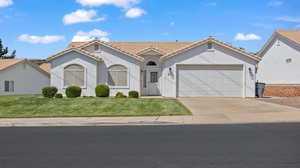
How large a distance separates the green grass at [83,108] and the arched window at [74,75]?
19.1ft

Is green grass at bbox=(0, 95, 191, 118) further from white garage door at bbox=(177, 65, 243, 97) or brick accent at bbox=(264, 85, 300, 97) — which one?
brick accent at bbox=(264, 85, 300, 97)

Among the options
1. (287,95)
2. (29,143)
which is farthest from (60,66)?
(287,95)

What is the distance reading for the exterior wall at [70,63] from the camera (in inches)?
1041

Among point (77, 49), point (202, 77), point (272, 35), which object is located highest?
point (272, 35)

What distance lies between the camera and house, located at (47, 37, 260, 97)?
25.8m

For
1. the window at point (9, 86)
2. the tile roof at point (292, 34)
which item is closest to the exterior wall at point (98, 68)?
the window at point (9, 86)

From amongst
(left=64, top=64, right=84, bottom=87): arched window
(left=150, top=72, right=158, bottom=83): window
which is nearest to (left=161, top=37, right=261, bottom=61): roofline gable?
(left=150, top=72, right=158, bottom=83): window

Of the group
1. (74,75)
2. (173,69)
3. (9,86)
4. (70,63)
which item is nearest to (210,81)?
(173,69)

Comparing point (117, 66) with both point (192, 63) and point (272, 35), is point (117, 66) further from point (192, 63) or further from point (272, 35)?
point (272, 35)

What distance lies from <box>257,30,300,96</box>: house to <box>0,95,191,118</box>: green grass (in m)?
15.3

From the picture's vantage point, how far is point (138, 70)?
A: 26766 mm

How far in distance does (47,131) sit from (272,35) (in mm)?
27495

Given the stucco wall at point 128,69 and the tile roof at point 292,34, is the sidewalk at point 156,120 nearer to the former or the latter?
the stucco wall at point 128,69

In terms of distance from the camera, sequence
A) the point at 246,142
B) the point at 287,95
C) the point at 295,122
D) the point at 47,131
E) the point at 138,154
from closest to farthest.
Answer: the point at 138,154 → the point at 246,142 → the point at 47,131 → the point at 295,122 → the point at 287,95
